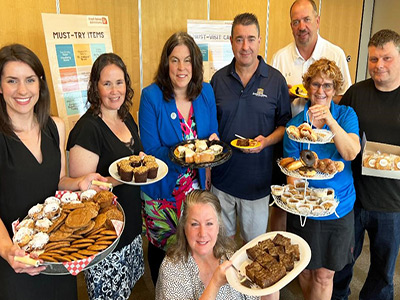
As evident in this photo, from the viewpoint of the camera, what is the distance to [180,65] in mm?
2264

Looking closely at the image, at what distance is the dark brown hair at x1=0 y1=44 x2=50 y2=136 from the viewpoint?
1563mm

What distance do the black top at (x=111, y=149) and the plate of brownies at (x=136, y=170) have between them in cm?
7

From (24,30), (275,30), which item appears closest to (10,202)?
(24,30)

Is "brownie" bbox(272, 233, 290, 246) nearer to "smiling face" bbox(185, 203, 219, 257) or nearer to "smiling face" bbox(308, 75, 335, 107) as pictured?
"smiling face" bbox(185, 203, 219, 257)

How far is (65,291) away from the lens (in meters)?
1.88

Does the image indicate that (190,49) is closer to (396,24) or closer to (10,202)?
(10,202)

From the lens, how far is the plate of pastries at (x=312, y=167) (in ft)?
6.21

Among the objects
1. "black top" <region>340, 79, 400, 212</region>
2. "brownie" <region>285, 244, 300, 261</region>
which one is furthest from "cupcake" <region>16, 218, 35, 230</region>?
"black top" <region>340, 79, 400, 212</region>

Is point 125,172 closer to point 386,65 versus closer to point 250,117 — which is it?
point 250,117

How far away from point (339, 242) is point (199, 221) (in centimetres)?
94

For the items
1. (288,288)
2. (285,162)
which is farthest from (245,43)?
(288,288)

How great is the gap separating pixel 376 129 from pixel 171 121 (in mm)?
1324

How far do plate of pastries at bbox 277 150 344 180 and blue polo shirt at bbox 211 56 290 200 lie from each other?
0.61 meters

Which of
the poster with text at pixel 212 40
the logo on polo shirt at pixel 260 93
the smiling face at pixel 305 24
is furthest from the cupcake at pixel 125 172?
the poster with text at pixel 212 40
